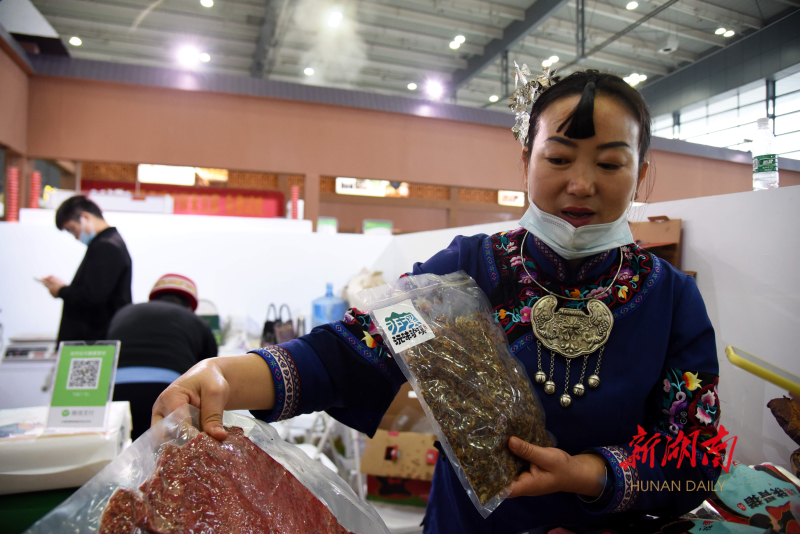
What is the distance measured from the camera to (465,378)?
0.66m

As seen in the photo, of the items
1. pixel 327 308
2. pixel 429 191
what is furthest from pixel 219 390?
pixel 429 191

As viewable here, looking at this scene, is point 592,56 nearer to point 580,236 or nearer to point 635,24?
point 635,24

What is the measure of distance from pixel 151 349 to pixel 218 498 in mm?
1383

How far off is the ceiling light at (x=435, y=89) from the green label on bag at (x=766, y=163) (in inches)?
277

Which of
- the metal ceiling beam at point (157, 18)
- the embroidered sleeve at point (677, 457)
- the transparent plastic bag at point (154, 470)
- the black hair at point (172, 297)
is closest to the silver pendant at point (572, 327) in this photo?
the embroidered sleeve at point (677, 457)

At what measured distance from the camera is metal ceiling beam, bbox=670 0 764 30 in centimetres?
81

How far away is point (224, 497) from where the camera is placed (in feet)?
1.74

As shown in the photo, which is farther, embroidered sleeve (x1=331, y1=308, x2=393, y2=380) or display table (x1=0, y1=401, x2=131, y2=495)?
display table (x1=0, y1=401, x2=131, y2=495)

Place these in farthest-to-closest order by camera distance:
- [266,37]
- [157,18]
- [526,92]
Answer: [266,37]
[157,18]
[526,92]

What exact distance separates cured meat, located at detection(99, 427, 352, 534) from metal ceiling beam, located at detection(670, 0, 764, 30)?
1.10m

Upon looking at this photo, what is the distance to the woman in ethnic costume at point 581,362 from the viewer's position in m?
0.65

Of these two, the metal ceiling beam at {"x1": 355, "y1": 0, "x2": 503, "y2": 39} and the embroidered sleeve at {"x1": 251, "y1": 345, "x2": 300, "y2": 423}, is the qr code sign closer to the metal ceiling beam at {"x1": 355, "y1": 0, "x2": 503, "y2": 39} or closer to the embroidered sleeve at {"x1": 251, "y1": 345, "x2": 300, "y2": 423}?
the embroidered sleeve at {"x1": 251, "y1": 345, "x2": 300, "y2": 423}

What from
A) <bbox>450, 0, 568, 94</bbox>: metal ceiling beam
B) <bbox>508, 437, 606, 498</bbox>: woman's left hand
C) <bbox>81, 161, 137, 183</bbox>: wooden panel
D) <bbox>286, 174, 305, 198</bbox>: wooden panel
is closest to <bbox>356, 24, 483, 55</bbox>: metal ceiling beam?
<bbox>450, 0, 568, 94</bbox>: metal ceiling beam

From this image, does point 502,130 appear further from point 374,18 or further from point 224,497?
point 224,497
